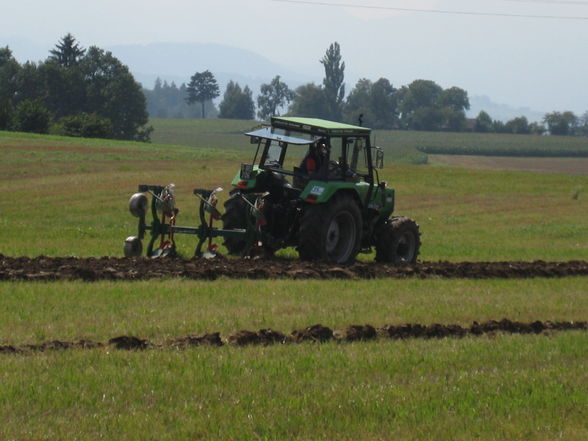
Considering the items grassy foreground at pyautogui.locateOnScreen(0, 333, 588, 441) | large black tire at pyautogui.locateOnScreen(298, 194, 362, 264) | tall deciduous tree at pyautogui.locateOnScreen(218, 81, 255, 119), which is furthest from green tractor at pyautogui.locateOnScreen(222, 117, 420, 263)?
tall deciduous tree at pyautogui.locateOnScreen(218, 81, 255, 119)

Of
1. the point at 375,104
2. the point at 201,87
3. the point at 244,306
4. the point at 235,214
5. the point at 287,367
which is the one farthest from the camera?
the point at 201,87

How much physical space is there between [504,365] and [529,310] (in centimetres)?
353

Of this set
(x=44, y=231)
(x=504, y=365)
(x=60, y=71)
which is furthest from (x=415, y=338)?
(x=60, y=71)

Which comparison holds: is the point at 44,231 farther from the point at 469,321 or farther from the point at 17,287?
the point at 469,321

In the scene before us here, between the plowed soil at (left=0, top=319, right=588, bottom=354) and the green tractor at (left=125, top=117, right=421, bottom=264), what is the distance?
16.5ft

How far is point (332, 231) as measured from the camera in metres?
15.9

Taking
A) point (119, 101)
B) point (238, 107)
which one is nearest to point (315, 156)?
point (119, 101)

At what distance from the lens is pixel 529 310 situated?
11.9 meters

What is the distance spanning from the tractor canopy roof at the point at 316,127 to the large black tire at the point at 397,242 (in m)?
1.79

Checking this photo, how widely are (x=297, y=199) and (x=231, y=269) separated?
235 cm

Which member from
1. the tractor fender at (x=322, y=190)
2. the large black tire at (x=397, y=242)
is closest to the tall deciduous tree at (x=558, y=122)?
the large black tire at (x=397, y=242)

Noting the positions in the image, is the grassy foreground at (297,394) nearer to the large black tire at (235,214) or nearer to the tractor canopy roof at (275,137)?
the large black tire at (235,214)

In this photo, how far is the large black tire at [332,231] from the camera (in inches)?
599

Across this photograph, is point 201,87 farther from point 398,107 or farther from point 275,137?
point 275,137
